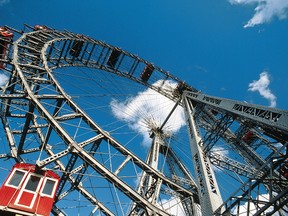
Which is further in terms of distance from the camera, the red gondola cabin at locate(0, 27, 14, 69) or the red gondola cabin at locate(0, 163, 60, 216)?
the red gondola cabin at locate(0, 27, 14, 69)

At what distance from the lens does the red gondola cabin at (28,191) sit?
379 inches

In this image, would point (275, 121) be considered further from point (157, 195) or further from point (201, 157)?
point (157, 195)

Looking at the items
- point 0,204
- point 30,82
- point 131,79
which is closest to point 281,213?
point 0,204

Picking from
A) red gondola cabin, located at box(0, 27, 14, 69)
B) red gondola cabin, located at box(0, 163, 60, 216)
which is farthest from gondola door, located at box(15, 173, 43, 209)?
red gondola cabin, located at box(0, 27, 14, 69)

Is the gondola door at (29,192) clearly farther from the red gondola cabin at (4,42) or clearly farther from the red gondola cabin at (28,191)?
the red gondola cabin at (4,42)

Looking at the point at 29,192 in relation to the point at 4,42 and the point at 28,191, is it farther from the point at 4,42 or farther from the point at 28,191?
the point at 4,42

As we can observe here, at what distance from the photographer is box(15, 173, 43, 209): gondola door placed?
983 centimetres

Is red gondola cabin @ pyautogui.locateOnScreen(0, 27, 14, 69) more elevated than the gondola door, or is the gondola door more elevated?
red gondola cabin @ pyautogui.locateOnScreen(0, 27, 14, 69)

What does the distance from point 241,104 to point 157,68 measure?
16490 mm

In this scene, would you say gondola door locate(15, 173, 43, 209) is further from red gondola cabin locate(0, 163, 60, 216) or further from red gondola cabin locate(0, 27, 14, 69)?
red gondola cabin locate(0, 27, 14, 69)

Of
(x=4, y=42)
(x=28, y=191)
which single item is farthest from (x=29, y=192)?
(x=4, y=42)

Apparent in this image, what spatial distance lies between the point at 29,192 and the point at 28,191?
0.18 ft

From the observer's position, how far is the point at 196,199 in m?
13.7

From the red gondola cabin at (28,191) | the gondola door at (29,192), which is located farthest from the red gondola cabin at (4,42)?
the gondola door at (29,192)
